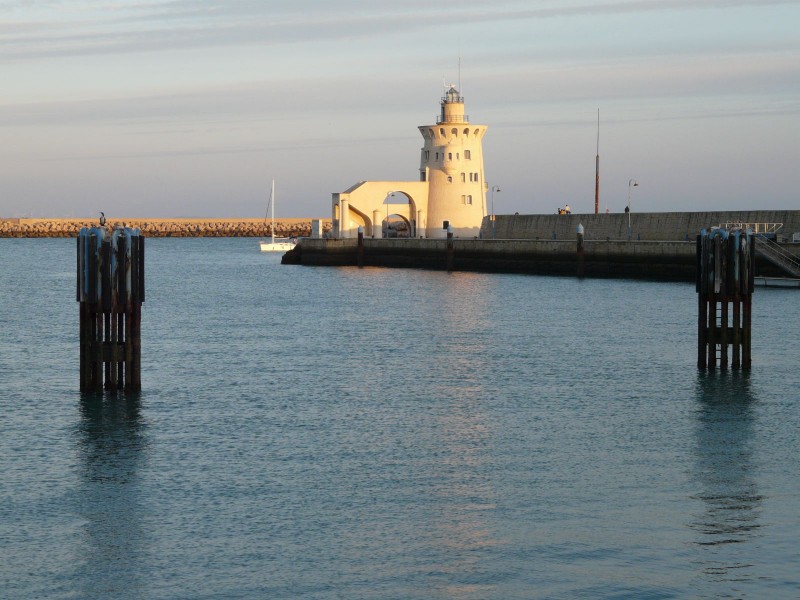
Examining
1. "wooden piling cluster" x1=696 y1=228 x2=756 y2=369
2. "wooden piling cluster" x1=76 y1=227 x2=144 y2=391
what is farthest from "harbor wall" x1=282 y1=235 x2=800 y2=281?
"wooden piling cluster" x1=76 y1=227 x2=144 y2=391

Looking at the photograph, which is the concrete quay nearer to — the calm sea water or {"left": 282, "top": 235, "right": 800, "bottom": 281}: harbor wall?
{"left": 282, "top": 235, "right": 800, "bottom": 281}: harbor wall

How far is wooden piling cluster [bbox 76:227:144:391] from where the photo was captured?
86.4 ft

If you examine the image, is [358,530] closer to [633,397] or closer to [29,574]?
[29,574]

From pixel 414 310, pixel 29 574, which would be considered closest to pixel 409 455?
pixel 29 574

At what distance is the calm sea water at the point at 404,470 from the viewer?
15.7 metres

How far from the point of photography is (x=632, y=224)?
81.5 meters

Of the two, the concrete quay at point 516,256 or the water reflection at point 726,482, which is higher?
the concrete quay at point 516,256

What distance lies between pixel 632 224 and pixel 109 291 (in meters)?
59.6

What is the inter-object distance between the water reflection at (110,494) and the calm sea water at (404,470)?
0.06 m

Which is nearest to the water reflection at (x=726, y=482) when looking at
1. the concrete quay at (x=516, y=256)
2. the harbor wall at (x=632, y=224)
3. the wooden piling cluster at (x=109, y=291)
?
the wooden piling cluster at (x=109, y=291)

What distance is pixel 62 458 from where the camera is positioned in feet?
72.4

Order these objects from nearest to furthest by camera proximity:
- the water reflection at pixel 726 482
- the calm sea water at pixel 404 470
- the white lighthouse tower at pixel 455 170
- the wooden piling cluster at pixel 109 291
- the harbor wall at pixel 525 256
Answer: the calm sea water at pixel 404 470
the water reflection at pixel 726 482
the wooden piling cluster at pixel 109 291
the harbor wall at pixel 525 256
the white lighthouse tower at pixel 455 170

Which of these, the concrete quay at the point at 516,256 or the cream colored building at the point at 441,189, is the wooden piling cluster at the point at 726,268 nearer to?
the concrete quay at the point at 516,256

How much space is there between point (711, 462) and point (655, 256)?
168ft
